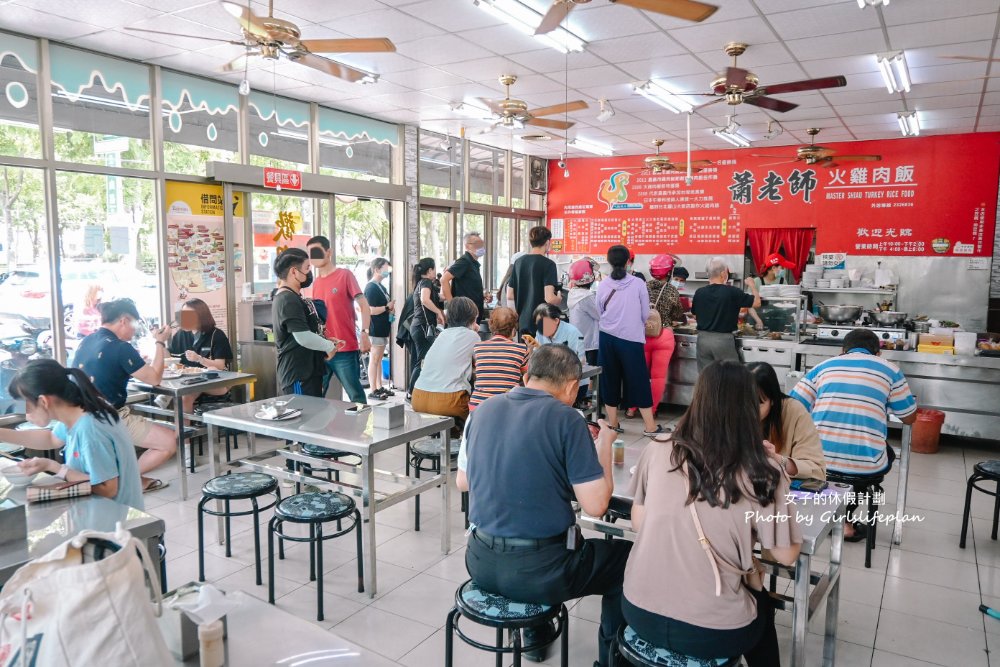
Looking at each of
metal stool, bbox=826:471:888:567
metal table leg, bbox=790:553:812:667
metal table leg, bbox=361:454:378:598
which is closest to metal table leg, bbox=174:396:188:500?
metal table leg, bbox=361:454:378:598

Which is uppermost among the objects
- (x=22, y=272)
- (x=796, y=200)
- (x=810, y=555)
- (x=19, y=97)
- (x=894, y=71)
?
(x=894, y=71)

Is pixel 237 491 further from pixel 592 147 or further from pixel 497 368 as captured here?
pixel 592 147

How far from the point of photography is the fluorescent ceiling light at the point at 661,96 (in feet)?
19.6

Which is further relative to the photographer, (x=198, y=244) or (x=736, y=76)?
(x=198, y=244)

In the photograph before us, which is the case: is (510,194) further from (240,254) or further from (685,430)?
(685,430)

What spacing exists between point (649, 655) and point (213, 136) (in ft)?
18.5

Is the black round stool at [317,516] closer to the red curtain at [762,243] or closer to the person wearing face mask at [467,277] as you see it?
the person wearing face mask at [467,277]

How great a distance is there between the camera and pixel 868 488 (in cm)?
347

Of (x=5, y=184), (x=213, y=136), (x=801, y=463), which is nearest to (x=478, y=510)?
(x=801, y=463)

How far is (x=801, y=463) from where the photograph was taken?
2623 millimetres

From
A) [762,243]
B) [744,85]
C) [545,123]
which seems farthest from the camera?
[762,243]

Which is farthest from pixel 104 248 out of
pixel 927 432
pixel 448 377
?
pixel 927 432

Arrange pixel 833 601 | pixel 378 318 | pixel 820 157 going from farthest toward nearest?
pixel 820 157
pixel 378 318
pixel 833 601

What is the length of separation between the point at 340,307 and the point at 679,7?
3345 mm
